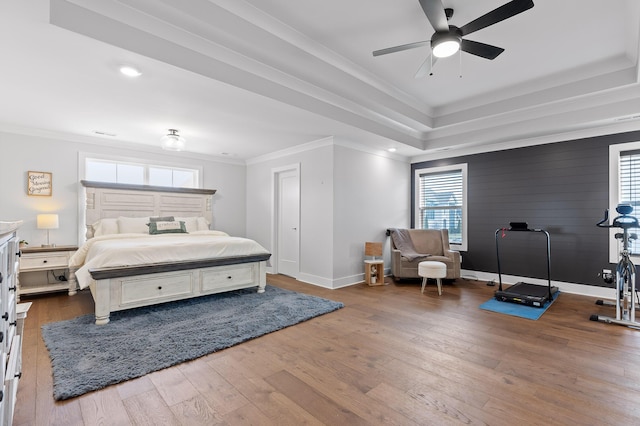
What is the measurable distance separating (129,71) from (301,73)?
169 centimetres

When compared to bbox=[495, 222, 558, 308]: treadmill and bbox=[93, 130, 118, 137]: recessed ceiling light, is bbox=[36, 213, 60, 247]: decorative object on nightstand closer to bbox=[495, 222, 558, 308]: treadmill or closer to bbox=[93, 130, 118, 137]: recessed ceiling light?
bbox=[93, 130, 118, 137]: recessed ceiling light

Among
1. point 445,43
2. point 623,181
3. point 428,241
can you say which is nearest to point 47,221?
point 445,43

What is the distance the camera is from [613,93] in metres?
3.90

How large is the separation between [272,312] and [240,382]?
147cm

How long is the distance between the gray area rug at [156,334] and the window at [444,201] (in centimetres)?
331

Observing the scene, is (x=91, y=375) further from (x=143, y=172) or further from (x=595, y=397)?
(x=143, y=172)

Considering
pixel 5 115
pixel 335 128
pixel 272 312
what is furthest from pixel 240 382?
pixel 5 115

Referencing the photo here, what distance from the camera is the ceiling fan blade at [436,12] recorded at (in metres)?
2.21

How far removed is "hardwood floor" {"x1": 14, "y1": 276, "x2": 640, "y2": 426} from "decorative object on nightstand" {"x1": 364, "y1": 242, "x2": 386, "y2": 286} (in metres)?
1.76

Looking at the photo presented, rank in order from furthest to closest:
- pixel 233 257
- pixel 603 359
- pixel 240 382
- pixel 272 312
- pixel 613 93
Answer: pixel 233 257 → pixel 613 93 → pixel 272 312 → pixel 603 359 → pixel 240 382

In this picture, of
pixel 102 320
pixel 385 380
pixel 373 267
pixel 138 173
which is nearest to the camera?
pixel 385 380

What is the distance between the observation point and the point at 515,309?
3.82 metres

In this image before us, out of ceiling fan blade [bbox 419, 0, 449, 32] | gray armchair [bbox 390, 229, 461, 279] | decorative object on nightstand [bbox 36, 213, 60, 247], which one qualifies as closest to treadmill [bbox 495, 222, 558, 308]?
gray armchair [bbox 390, 229, 461, 279]

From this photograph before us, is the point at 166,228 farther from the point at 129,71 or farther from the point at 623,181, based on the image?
the point at 623,181
